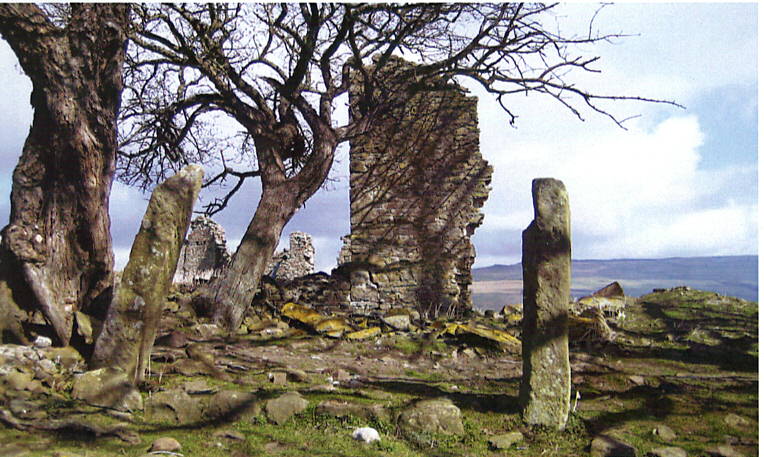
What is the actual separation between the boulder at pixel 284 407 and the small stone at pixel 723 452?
9.60 feet

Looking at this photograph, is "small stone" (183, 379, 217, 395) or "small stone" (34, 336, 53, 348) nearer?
"small stone" (183, 379, 217, 395)

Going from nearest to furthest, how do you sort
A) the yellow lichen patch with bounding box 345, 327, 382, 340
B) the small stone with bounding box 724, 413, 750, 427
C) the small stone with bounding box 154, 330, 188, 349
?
the small stone with bounding box 724, 413, 750, 427 < the small stone with bounding box 154, 330, 188, 349 < the yellow lichen patch with bounding box 345, 327, 382, 340

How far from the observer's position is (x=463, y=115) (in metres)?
10.4

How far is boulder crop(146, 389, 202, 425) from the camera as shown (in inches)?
148

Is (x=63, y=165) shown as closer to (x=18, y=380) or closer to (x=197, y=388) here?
(x=18, y=380)

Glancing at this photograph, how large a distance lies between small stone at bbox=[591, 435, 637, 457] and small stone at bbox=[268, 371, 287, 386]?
107 inches

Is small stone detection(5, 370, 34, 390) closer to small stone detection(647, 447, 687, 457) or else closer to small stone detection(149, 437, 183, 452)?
small stone detection(149, 437, 183, 452)

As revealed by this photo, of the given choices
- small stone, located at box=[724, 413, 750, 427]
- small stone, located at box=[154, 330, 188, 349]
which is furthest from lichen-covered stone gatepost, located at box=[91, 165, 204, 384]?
small stone, located at box=[724, 413, 750, 427]

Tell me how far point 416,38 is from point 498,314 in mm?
5479

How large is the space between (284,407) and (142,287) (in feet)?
5.24

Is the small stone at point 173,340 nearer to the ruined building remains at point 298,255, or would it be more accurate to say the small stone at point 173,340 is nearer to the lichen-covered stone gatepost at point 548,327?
the lichen-covered stone gatepost at point 548,327

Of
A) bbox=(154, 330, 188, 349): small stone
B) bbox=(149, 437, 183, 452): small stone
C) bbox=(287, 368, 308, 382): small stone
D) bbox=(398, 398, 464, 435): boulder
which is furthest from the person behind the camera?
bbox=(154, 330, 188, 349): small stone

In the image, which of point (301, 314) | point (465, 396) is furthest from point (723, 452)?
point (301, 314)

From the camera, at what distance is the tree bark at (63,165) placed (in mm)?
5062
